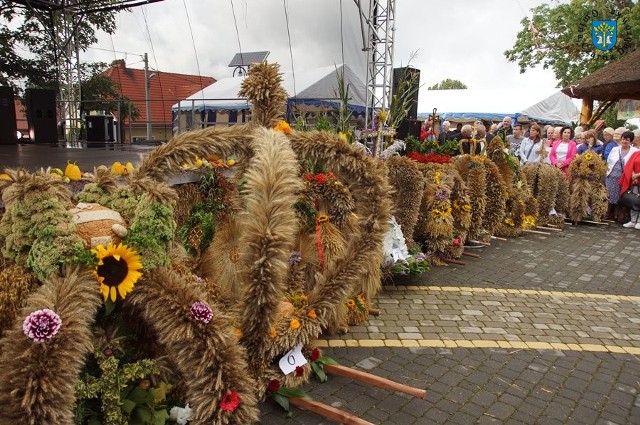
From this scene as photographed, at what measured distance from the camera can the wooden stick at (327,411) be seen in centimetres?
288

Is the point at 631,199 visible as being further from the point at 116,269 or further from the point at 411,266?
the point at 116,269

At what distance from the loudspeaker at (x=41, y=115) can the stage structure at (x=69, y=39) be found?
27.5 inches

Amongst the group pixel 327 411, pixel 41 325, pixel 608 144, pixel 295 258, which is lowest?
pixel 327 411

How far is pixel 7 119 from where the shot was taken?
13.4m

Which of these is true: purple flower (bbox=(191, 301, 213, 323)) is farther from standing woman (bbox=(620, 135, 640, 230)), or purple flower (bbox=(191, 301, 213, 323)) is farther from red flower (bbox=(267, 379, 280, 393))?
standing woman (bbox=(620, 135, 640, 230))

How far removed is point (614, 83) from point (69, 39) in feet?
51.3

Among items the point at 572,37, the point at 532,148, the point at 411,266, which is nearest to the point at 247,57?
the point at 532,148

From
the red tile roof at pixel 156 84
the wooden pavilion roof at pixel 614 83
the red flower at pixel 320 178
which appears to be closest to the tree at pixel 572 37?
the wooden pavilion roof at pixel 614 83

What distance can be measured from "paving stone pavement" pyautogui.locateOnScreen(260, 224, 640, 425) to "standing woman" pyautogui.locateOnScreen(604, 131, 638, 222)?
159 inches

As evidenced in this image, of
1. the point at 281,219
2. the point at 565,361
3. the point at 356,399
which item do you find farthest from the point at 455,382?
the point at 281,219

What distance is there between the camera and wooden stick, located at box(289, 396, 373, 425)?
2.88 metres

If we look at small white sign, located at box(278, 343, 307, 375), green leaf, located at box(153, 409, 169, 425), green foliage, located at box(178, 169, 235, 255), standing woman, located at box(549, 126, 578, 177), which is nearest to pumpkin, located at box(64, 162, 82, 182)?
green foliage, located at box(178, 169, 235, 255)

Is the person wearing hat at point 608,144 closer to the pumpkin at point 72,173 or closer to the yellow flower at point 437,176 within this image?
the yellow flower at point 437,176

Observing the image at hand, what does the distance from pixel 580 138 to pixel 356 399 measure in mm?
10285
